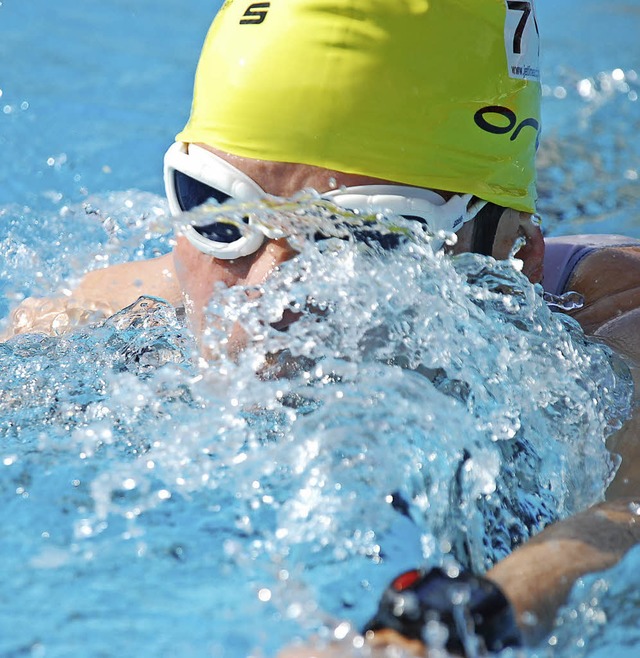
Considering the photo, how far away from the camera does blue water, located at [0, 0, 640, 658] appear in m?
1.35

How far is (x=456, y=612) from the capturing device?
104 cm

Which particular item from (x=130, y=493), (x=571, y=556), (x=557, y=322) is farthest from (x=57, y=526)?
(x=557, y=322)

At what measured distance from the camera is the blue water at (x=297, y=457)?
53.0 inches

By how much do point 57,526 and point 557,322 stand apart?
1.01 meters

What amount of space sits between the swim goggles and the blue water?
0.22ft

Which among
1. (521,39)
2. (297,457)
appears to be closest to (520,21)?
(521,39)

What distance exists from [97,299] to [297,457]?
1097 mm

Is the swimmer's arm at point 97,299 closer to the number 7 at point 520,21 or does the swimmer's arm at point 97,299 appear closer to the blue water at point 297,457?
the blue water at point 297,457

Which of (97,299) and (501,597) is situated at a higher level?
(501,597)

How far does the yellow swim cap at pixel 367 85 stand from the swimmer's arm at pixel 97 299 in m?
0.77

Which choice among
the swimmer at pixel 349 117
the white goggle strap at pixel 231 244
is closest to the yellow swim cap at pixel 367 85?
the swimmer at pixel 349 117

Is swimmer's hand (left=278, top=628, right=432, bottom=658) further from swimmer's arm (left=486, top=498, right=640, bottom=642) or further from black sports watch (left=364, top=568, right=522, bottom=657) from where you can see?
swimmer's arm (left=486, top=498, right=640, bottom=642)

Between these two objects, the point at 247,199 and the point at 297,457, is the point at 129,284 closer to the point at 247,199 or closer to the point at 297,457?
the point at 247,199

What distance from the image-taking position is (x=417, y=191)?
171 centimetres
